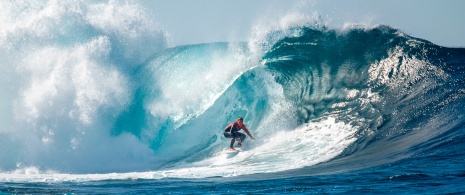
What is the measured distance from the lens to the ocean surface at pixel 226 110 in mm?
9469

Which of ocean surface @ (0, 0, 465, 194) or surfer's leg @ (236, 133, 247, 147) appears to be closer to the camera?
ocean surface @ (0, 0, 465, 194)

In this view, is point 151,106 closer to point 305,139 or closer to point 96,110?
point 96,110

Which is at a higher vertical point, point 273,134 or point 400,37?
point 400,37

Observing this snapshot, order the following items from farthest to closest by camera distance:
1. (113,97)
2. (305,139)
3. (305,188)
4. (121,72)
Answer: (121,72) < (113,97) < (305,139) < (305,188)

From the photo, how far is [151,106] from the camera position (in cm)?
1562

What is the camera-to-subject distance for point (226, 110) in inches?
612

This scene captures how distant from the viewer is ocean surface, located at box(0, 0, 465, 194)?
9469mm

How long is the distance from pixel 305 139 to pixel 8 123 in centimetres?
746

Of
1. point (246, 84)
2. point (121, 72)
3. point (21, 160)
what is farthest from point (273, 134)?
point (21, 160)

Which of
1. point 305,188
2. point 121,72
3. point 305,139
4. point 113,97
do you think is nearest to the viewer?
point 305,188

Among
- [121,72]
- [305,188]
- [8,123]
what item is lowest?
[305,188]

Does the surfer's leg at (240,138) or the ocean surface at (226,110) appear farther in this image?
the surfer's leg at (240,138)

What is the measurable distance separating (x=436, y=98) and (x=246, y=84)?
528 centimetres

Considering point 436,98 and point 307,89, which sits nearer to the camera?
point 436,98
